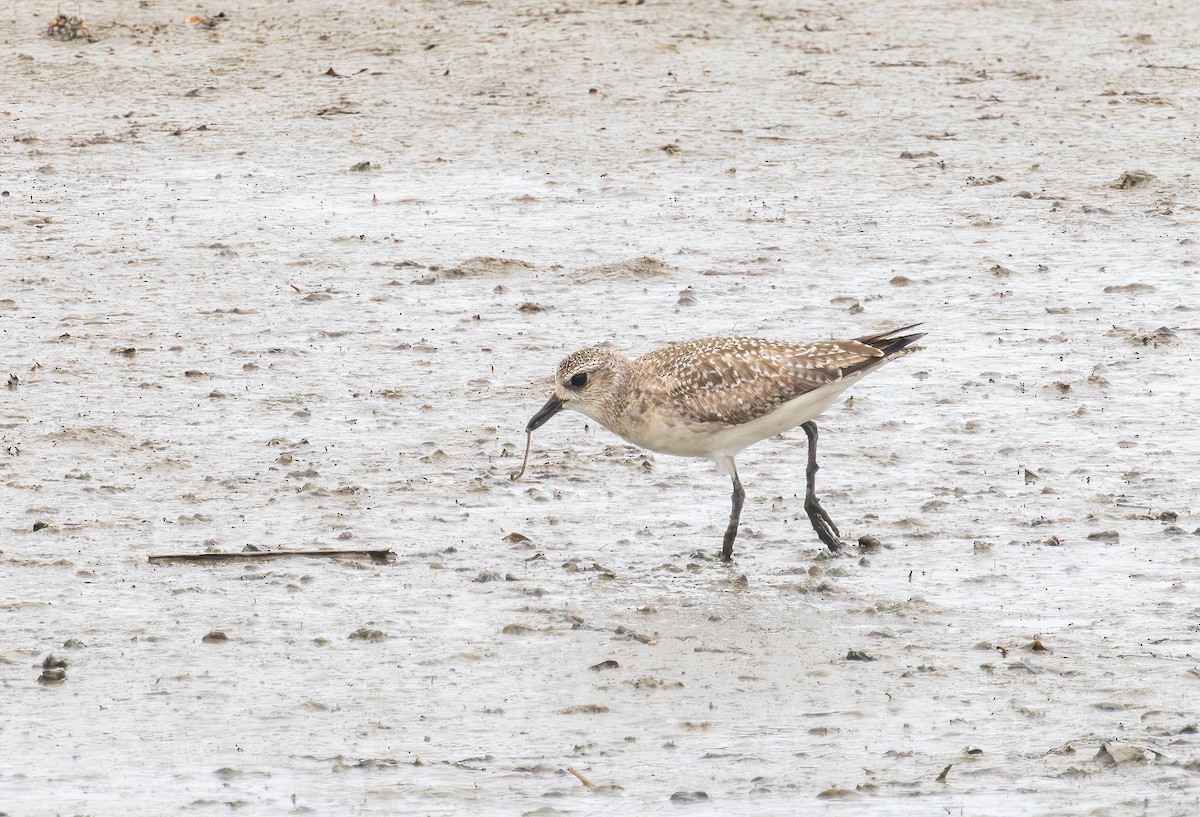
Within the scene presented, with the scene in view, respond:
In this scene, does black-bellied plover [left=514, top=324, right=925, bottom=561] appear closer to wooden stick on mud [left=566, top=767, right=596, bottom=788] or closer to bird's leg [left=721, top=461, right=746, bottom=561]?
bird's leg [left=721, top=461, right=746, bottom=561]

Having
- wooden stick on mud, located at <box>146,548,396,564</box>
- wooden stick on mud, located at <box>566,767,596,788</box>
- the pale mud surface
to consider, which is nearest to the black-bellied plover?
the pale mud surface

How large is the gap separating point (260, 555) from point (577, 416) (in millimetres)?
2631

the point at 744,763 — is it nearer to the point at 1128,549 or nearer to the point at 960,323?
the point at 1128,549

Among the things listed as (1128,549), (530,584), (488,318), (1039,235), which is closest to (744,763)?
(530,584)

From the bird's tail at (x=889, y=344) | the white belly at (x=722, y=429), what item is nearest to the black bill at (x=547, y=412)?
the white belly at (x=722, y=429)

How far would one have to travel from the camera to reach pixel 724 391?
331 inches

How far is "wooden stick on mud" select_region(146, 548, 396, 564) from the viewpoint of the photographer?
8117 mm

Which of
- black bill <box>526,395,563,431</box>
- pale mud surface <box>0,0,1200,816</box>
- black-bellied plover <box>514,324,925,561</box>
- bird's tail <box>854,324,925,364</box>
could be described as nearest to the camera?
pale mud surface <box>0,0,1200,816</box>

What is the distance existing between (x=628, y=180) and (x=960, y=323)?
3617 millimetres

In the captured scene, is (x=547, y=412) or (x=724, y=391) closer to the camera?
(x=724, y=391)

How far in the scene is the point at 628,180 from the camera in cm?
1420

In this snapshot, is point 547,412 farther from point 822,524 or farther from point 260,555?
point 260,555

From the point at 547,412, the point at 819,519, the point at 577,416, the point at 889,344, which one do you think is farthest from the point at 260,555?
the point at 889,344

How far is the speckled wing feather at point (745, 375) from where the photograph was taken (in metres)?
8.39
